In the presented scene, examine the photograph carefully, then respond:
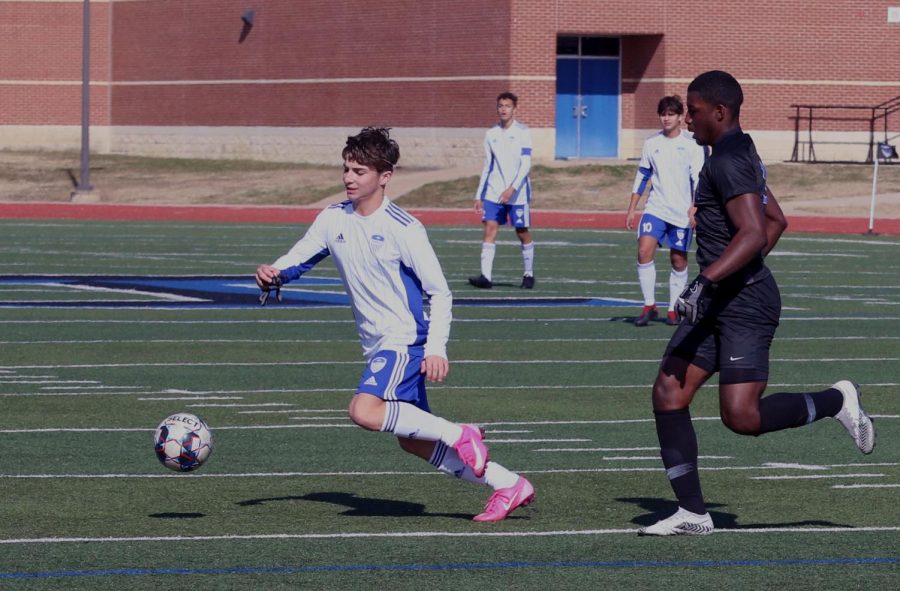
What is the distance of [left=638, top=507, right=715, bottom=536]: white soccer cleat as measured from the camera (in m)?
7.81

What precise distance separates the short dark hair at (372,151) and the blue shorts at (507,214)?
1379cm

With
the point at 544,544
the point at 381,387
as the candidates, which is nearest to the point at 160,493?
the point at 381,387

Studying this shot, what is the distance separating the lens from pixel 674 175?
56.9 feet

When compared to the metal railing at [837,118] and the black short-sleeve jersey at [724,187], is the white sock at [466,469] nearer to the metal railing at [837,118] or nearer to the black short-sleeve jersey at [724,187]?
the black short-sleeve jersey at [724,187]

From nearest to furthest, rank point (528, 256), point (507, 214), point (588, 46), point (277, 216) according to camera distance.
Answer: point (528, 256)
point (507, 214)
point (277, 216)
point (588, 46)

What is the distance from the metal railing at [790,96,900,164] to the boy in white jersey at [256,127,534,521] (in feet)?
141

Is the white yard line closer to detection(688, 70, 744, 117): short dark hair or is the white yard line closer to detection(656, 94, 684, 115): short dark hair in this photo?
detection(688, 70, 744, 117): short dark hair

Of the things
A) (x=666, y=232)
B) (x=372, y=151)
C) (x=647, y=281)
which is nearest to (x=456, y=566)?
(x=372, y=151)

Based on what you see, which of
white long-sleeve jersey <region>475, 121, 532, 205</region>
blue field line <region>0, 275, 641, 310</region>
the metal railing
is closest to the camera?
blue field line <region>0, 275, 641, 310</region>

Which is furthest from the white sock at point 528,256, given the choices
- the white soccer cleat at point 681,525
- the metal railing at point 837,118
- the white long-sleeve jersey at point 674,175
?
the metal railing at point 837,118

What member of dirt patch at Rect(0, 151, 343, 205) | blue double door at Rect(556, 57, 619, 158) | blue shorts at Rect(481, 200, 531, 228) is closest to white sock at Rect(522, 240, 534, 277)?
blue shorts at Rect(481, 200, 531, 228)

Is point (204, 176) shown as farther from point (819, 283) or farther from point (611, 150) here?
point (819, 283)

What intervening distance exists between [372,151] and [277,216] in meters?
33.3

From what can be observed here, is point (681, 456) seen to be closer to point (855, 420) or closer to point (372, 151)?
point (855, 420)
